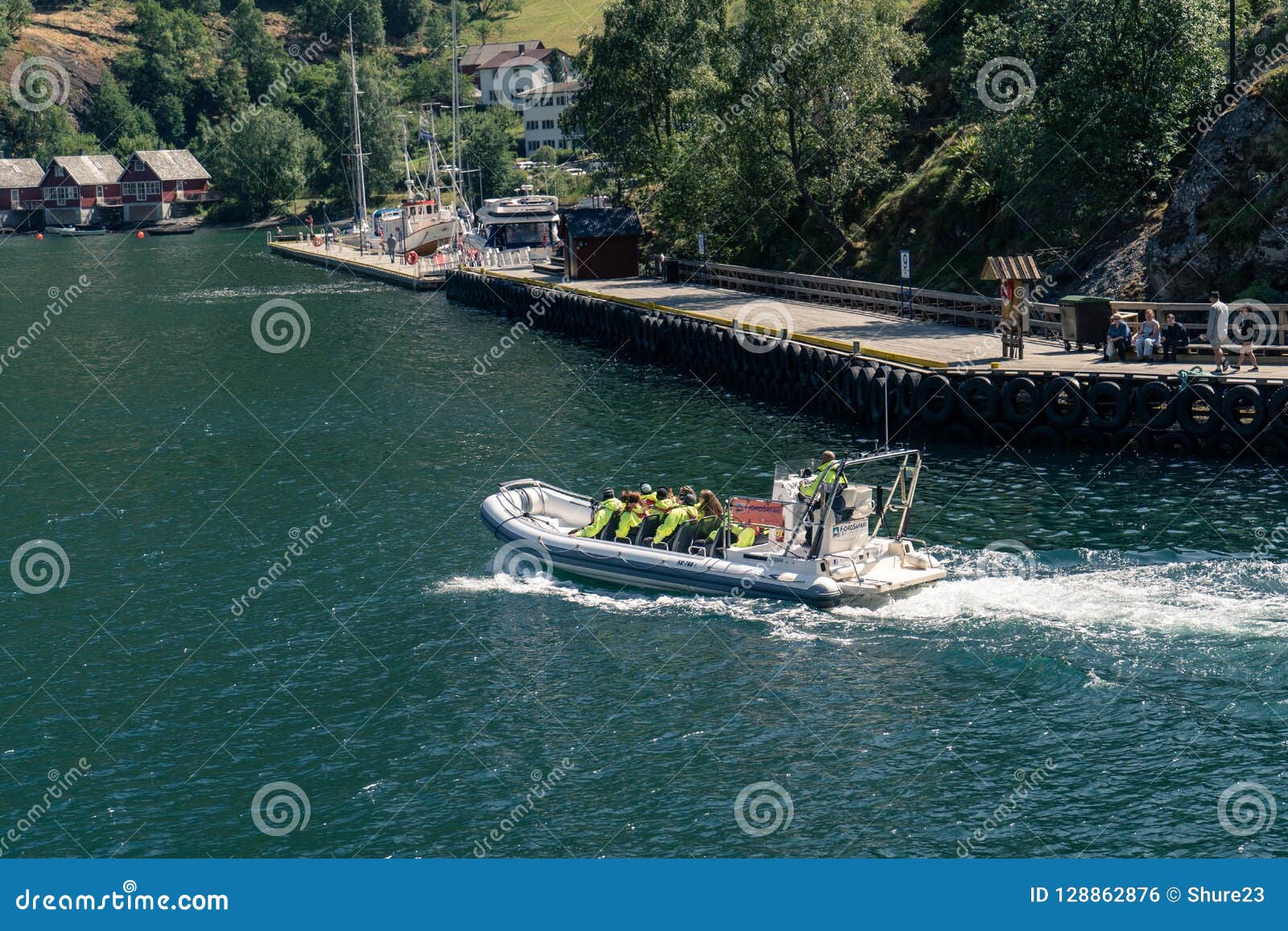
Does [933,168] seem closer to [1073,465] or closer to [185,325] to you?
[1073,465]

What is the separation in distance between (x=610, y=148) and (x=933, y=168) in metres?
24.3

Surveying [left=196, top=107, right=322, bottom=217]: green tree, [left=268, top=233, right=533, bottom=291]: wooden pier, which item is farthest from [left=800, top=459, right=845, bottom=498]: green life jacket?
[left=196, top=107, right=322, bottom=217]: green tree

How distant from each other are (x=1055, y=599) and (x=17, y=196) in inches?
6862

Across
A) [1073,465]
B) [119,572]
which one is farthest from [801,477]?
[119,572]

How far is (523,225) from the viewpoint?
9950cm

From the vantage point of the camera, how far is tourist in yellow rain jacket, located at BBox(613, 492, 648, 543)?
29828 millimetres

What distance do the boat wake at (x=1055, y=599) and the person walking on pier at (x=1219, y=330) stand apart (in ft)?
35.2

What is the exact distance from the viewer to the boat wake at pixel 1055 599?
999 inches

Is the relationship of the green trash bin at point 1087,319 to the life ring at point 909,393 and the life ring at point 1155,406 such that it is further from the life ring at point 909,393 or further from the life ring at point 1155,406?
the life ring at point 909,393

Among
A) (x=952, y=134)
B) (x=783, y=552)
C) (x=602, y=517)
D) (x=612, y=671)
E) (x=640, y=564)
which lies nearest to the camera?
(x=612, y=671)

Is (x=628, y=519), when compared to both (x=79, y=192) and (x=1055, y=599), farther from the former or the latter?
(x=79, y=192)

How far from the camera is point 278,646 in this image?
27016mm

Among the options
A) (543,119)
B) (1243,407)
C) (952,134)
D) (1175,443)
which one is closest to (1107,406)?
(1175,443)

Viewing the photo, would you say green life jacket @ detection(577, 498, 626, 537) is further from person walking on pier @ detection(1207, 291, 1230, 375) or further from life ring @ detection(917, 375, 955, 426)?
person walking on pier @ detection(1207, 291, 1230, 375)
